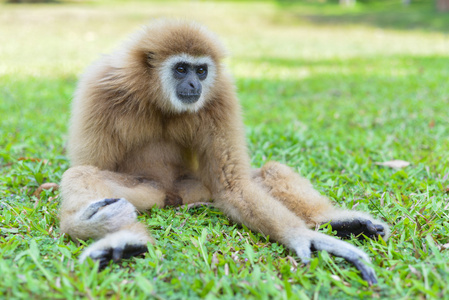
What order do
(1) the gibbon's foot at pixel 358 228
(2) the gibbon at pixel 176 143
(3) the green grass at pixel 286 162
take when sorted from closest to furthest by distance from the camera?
(3) the green grass at pixel 286 162
(1) the gibbon's foot at pixel 358 228
(2) the gibbon at pixel 176 143

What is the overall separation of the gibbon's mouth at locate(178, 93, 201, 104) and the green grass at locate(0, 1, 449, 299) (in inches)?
36.0

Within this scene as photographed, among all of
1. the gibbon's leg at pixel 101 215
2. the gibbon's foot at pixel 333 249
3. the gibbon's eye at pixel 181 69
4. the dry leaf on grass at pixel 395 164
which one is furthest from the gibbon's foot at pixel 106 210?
the dry leaf on grass at pixel 395 164

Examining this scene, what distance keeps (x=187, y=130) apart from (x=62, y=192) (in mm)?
1332

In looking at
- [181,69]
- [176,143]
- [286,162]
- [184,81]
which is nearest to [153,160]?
[176,143]

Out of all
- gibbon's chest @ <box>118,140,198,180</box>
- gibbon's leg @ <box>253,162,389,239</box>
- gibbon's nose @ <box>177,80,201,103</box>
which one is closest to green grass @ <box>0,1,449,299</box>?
gibbon's leg @ <box>253,162,389,239</box>

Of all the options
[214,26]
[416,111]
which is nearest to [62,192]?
[416,111]

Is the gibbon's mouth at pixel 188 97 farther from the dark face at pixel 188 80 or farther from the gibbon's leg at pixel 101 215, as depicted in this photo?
the gibbon's leg at pixel 101 215

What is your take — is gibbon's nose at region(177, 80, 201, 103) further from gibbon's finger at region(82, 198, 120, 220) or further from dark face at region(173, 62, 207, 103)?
gibbon's finger at region(82, 198, 120, 220)

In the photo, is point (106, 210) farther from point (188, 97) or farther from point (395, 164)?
point (395, 164)

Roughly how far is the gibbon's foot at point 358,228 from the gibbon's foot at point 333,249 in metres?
0.32

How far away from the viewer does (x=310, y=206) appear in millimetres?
3898

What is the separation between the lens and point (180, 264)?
2957 millimetres

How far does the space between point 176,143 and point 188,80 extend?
25.8 inches

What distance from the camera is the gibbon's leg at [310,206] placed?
357cm
